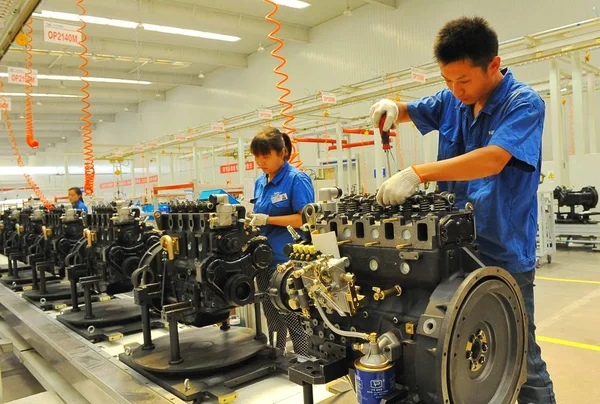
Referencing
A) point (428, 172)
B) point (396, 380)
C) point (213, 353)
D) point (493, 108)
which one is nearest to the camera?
point (396, 380)

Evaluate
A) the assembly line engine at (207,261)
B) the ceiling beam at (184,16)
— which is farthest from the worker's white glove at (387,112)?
the ceiling beam at (184,16)

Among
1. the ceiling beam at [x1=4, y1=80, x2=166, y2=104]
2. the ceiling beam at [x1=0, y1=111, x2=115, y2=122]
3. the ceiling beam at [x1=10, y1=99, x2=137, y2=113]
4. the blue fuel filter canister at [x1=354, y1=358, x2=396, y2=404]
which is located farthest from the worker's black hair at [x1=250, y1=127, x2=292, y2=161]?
the ceiling beam at [x1=0, y1=111, x2=115, y2=122]

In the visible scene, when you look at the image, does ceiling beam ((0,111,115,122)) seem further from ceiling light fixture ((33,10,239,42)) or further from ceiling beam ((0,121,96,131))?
ceiling light fixture ((33,10,239,42))

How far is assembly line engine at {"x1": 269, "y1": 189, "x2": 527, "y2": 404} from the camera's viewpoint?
98cm

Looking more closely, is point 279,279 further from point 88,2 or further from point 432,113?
point 88,2

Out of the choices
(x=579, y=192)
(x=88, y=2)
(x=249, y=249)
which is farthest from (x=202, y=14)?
(x=249, y=249)

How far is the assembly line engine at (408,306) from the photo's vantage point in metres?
0.98

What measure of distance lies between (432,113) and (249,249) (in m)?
0.90

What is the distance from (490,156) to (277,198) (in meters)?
1.27

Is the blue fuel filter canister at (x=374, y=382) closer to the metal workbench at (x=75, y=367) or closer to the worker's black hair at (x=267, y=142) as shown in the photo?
the metal workbench at (x=75, y=367)

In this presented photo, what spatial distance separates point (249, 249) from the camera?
1.90 meters

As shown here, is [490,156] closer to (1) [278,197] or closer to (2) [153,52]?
(1) [278,197]

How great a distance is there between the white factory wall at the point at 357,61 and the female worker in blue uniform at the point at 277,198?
15.3ft

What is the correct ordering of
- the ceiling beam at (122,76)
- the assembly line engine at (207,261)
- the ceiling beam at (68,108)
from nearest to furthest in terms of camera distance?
the assembly line engine at (207,261)
the ceiling beam at (122,76)
the ceiling beam at (68,108)
